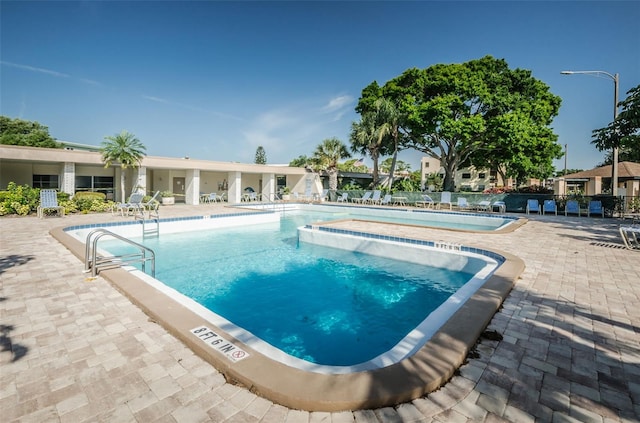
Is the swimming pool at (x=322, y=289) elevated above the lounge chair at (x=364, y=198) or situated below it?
below

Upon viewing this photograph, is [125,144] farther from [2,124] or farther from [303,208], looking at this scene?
[2,124]

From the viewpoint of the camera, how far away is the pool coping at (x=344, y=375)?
205cm

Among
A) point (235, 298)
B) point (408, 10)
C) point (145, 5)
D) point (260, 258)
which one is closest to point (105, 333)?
point (235, 298)

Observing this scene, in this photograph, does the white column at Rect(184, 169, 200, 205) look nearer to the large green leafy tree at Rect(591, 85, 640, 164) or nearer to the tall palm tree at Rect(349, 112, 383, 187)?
the tall palm tree at Rect(349, 112, 383, 187)

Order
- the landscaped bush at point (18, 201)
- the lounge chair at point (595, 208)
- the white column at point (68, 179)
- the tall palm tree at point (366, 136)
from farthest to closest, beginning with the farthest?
the tall palm tree at point (366, 136) < the white column at point (68, 179) < the lounge chair at point (595, 208) < the landscaped bush at point (18, 201)

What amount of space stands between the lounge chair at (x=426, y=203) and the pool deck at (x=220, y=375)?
16071 mm

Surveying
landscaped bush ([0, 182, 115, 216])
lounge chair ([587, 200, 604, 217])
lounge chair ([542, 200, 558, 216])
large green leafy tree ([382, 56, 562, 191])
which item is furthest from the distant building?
landscaped bush ([0, 182, 115, 216])

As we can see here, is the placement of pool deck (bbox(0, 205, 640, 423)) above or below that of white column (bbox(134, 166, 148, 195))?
below

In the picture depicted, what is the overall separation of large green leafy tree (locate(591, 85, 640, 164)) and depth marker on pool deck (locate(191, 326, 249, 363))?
16.4 meters

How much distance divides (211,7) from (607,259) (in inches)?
727

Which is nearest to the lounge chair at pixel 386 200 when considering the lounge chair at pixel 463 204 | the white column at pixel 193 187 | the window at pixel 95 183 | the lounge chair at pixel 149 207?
the lounge chair at pixel 463 204

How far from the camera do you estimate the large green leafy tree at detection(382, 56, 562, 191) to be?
19641mm

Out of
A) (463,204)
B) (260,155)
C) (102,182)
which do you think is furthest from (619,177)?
(260,155)

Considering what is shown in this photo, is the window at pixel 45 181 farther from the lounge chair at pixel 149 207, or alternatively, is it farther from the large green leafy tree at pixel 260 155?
the large green leafy tree at pixel 260 155
